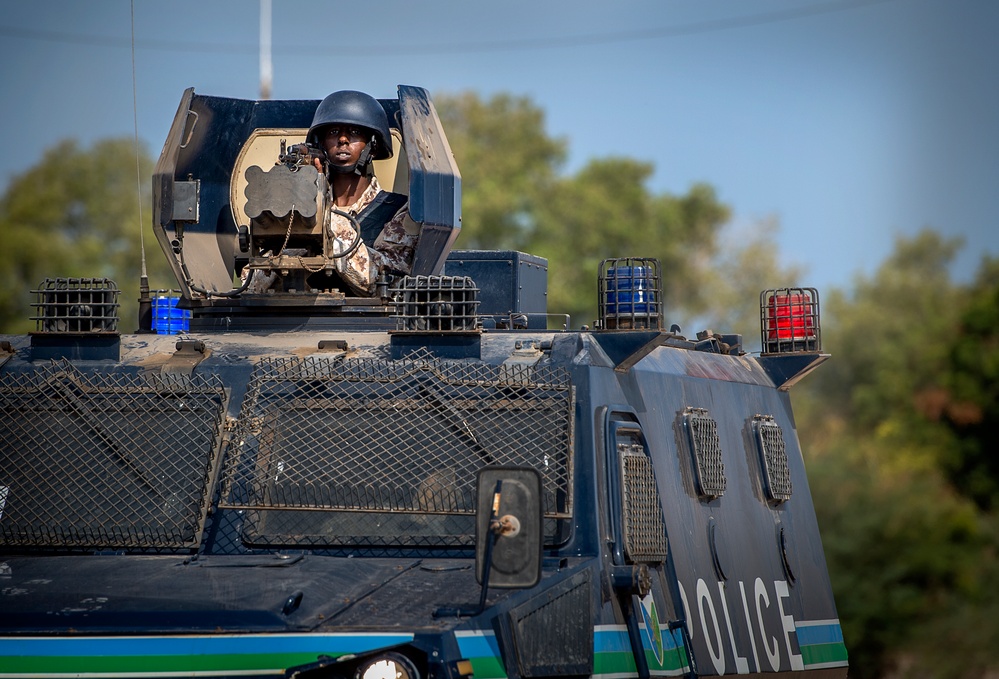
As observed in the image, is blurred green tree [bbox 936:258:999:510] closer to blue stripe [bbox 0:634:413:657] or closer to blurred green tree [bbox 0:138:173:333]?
blurred green tree [bbox 0:138:173:333]

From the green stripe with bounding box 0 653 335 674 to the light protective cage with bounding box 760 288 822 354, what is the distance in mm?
5228

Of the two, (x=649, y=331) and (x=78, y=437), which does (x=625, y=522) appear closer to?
(x=649, y=331)

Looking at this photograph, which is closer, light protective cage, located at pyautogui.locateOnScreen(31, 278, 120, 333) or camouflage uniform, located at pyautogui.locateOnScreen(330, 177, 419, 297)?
light protective cage, located at pyautogui.locateOnScreen(31, 278, 120, 333)

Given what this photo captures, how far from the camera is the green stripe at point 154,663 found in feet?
20.5

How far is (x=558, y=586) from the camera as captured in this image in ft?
22.5

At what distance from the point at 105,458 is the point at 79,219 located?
984 inches

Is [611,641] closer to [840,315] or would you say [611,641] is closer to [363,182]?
[363,182]

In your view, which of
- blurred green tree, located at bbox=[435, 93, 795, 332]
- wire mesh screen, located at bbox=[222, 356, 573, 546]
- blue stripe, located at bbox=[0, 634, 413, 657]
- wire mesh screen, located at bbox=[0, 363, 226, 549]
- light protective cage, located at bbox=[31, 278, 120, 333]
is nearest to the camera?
blue stripe, located at bbox=[0, 634, 413, 657]

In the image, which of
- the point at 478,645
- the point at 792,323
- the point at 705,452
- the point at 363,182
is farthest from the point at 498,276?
the point at 478,645

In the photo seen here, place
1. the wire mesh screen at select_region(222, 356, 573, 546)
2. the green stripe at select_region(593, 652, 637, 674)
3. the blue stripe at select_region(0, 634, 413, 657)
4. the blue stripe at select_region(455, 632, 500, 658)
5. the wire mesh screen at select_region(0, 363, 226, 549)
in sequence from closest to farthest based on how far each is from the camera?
the blue stripe at select_region(0, 634, 413, 657)
the blue stripe at select_region(455, 632, 500, 658)
the green stripe at select_region(593, 652, 637, 674)
the wire mesh screen at select_region(222, 356, 573, 546)
the wire mesh screen at select_region(0, 363, 226, 549)

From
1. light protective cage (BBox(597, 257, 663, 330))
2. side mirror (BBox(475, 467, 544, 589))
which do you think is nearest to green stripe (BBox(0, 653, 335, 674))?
side mirror (BBox(475, 467, 544, 589))

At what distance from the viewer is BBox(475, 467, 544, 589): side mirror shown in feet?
21.1

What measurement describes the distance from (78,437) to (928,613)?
1861 cm

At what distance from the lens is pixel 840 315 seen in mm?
33500
